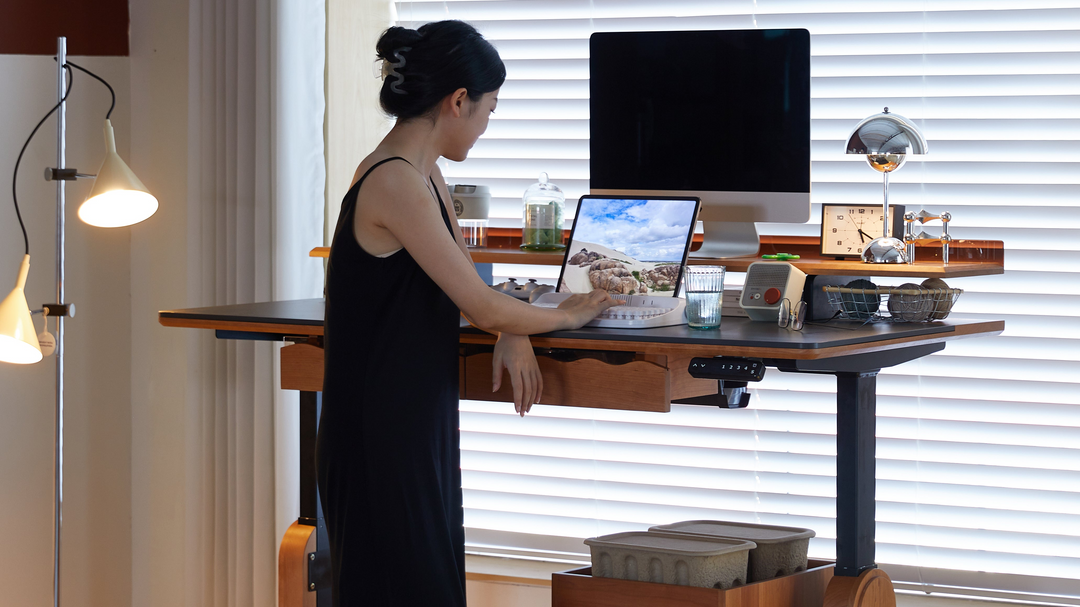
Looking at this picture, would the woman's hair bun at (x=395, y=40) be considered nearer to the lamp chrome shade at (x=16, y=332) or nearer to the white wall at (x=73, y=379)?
the lamp chrome shade at (x=16, y=332)

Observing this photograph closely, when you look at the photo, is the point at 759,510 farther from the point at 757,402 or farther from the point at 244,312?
the point at 244,312

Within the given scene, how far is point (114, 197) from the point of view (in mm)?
2326

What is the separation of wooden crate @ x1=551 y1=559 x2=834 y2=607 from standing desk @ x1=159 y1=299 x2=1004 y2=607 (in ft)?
0.39

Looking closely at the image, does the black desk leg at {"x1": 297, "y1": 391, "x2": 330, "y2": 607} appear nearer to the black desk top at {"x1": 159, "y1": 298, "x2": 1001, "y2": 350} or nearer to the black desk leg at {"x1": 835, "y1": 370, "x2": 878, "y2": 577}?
the black desk top at {"x1": 159, "y1": 298, "x2": 1001, "y2": 350}

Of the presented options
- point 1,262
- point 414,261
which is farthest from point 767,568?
point 1,262

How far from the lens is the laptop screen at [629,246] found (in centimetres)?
204

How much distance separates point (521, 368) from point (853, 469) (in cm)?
62

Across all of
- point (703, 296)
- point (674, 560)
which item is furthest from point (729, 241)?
point (674, 560)

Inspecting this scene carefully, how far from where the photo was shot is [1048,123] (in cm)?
247

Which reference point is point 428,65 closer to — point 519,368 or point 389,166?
point 389,166

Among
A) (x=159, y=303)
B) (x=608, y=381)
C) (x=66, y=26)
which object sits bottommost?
(x=608, y=381)

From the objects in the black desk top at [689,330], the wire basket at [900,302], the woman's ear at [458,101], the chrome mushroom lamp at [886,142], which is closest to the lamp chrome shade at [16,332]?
the black desk top at [689,330]

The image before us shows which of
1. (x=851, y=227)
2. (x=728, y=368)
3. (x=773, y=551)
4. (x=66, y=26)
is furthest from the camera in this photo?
(x=66, y=26)

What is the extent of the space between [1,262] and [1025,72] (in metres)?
2.45
